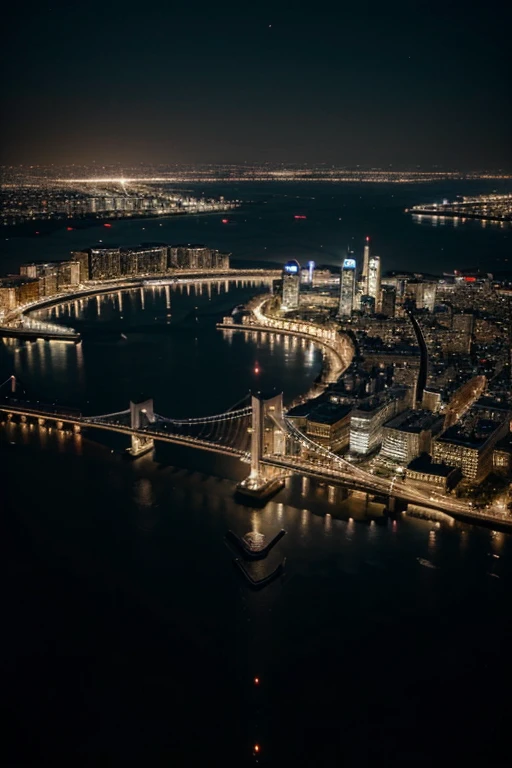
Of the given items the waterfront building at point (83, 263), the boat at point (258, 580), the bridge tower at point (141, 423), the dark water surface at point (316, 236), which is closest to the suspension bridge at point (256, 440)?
the bridge tower at point (141, 423)

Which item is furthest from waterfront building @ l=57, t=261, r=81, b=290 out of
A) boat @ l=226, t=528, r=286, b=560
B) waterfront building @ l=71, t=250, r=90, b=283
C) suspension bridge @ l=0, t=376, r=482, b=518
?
boat @ l=226, t=528, r=286, b=560

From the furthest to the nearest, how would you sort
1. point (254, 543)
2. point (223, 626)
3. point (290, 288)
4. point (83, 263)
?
point (83, 263)
point (290, 288)
point (254, 543)
point (223, 626)

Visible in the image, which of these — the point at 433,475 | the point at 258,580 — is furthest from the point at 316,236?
the point at 258,580

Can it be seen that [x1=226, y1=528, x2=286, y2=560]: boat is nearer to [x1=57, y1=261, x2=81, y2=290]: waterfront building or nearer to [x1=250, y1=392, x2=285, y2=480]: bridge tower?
[x1=250, y1=392, x2=285, y2=480]: bridge tower

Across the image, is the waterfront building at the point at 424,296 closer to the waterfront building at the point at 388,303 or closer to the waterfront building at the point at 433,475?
the waterfront building at the point at 388,303

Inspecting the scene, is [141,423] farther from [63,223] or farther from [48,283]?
[63,223]

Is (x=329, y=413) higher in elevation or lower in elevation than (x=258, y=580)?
higher
